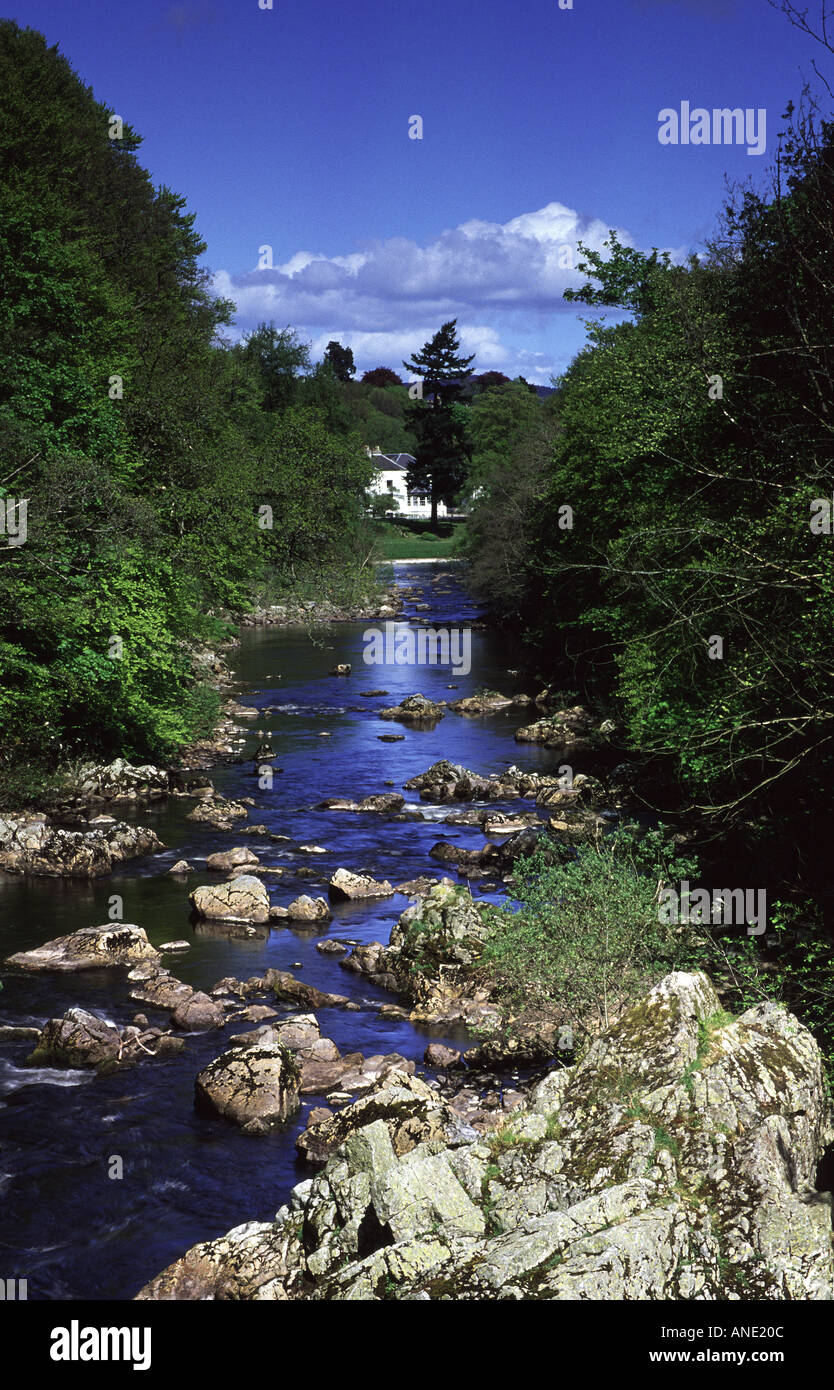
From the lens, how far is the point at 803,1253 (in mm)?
8078

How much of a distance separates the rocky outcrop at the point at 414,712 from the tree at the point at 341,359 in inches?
4762

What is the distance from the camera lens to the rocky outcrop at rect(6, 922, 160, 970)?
19797mm

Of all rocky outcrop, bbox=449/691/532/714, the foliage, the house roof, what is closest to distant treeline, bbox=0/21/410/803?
rocky outcrop, bbox=449/691/532/714

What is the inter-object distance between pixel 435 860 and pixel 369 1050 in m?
9.47

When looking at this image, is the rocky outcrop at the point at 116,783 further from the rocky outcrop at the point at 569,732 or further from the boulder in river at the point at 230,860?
the rocky outcrop at the point at 569,732

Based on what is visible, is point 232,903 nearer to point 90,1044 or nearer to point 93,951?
point 93,951

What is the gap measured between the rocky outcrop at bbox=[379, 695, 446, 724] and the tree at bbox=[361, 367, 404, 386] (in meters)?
156

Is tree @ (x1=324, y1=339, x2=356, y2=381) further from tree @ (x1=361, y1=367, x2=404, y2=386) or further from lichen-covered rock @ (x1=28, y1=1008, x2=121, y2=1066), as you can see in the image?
lichen-covered rock @ (x1=28, y1=1008, x2=121, y2=1066)

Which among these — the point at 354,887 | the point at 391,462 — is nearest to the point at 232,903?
the point at 354,887
